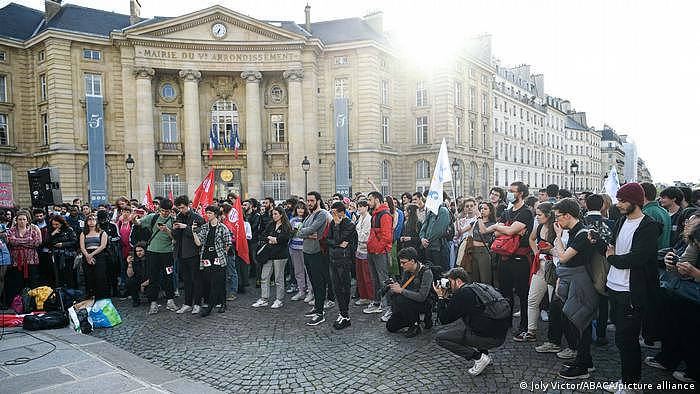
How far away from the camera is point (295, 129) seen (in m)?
36.9

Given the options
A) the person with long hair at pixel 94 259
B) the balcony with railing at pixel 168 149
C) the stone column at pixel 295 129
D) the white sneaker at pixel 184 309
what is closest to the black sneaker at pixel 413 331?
the white sneaker at pixel 184 309

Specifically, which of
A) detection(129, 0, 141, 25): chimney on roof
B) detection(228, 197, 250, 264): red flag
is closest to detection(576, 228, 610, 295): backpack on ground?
detection(228, 197, 250, 264): red flag

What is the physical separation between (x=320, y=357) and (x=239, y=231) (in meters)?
4.82

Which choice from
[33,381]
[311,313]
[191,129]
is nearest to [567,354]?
[311,313]

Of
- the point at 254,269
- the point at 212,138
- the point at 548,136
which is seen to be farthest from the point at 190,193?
the point at 548,136

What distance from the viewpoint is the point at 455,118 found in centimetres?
4444

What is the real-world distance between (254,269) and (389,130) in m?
30.9

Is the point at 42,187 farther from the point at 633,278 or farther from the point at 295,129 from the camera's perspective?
the point at 295,129

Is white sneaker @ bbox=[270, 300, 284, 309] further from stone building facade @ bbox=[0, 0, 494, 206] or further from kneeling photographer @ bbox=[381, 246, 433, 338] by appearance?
stone building facade @ bbox=[0, 0, 494, 206]

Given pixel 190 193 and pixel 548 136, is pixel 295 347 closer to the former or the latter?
pixel 190 193

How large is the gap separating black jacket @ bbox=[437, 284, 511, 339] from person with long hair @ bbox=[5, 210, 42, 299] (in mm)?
8909

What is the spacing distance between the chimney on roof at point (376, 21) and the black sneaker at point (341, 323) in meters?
40.6

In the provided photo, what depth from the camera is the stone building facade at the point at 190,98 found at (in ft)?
112

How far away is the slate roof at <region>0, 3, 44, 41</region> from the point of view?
3684 cm
